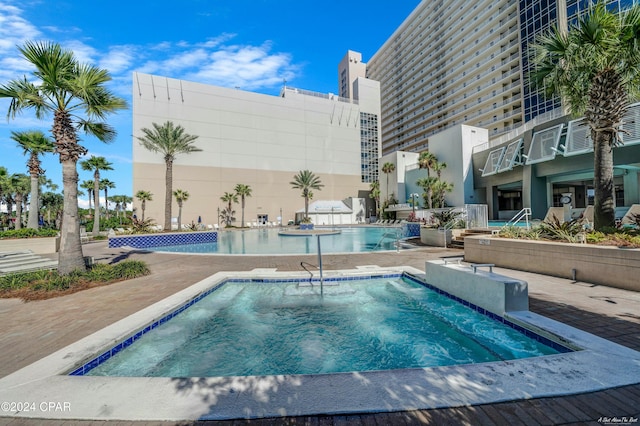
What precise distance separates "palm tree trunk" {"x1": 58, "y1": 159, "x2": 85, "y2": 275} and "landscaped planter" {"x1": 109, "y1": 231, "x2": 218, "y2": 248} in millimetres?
11797

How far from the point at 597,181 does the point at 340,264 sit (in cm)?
781

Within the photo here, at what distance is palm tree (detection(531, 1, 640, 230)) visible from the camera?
23.7ft

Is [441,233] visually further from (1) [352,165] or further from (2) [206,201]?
(1) [352,165]

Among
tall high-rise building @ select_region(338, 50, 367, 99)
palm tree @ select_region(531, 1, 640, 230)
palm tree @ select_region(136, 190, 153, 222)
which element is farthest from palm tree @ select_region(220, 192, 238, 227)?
tall high-rise building @ select_region(338, 50, 367, 99)

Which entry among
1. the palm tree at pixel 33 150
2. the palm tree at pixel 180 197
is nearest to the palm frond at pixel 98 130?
the palm tree at pixel 33 150

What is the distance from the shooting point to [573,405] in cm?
217

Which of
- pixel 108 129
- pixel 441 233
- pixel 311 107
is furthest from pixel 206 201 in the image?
pixel 441 233

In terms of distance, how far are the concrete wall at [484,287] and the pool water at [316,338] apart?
237 millimetres

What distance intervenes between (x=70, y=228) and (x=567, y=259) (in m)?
12.9

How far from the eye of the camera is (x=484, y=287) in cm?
478

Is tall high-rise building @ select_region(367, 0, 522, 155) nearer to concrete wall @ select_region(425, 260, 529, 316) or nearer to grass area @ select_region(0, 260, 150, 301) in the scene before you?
concrete wall @ select_region(425, 260, 529, 316)

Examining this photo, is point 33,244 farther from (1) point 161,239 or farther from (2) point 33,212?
(1) point 161,239

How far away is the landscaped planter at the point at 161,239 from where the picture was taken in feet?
58.1

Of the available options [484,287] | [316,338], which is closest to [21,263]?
[316,338]
